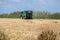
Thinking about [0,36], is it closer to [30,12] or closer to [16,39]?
[16,39]

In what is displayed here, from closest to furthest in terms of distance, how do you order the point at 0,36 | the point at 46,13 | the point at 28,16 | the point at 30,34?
the point at 0,36 < the point at 30,34 < the point at 28,16 < the point at 46,13

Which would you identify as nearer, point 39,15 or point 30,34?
point 30,34

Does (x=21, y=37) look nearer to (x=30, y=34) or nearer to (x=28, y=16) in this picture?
(x=30, y=34)

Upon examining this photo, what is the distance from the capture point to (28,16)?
50375 millimetres

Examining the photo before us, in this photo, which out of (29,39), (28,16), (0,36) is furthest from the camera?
(28,16)

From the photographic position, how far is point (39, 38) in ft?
57.1

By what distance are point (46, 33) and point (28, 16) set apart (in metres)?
33.3

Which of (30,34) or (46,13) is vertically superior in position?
(30,34)

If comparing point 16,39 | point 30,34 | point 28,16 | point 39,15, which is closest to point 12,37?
point 16,39

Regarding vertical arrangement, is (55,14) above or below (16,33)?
below

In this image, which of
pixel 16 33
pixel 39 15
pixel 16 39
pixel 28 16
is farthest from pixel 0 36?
pixel 39 15

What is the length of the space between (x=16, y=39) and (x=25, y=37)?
32.5 inches

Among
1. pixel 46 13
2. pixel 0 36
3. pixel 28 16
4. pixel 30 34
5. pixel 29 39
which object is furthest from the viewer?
pixel 46 13

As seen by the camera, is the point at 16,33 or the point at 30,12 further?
the point at 30,12
